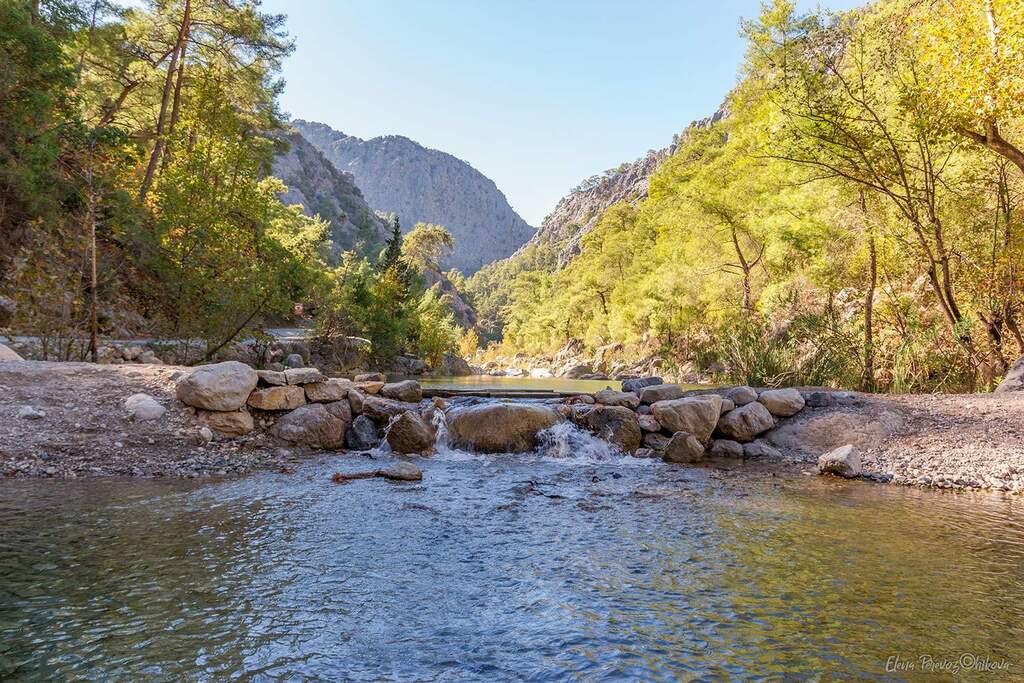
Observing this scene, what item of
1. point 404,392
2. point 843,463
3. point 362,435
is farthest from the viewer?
point 404,392

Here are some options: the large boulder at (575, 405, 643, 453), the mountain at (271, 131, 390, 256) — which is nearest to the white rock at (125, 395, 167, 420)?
the large boulder at (575, 405, 643, 453)

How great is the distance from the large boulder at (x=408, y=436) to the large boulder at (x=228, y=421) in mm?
2123

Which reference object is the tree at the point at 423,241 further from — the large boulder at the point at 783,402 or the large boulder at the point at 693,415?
the large boulder at the point at 783,402

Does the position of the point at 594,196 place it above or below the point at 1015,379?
above

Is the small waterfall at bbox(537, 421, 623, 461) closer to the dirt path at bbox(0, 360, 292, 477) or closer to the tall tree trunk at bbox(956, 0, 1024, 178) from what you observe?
the dirt path at bbox(0, 360, 292, 477)

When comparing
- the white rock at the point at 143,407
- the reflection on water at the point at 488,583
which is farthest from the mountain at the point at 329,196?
the reflection on water at the point at 488,583

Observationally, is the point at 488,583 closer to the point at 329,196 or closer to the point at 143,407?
the point at 143,407

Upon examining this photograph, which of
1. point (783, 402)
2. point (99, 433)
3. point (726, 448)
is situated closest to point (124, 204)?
point (99, 433)

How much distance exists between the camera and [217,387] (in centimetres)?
844

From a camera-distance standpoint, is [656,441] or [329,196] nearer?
[656,441]

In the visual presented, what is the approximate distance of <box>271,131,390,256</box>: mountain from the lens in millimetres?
88438

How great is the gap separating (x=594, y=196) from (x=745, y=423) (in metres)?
138

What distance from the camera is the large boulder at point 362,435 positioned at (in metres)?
9.15

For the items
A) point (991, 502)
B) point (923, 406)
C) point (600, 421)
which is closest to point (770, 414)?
point (923, 406)
